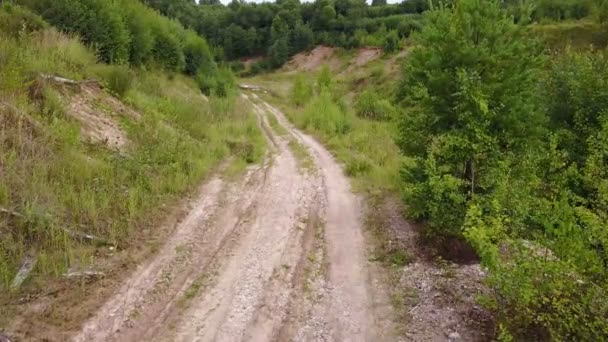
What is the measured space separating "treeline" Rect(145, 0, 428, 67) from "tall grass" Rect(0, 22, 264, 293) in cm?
5051

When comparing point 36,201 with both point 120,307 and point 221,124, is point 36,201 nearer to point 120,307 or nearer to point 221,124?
point 120,307

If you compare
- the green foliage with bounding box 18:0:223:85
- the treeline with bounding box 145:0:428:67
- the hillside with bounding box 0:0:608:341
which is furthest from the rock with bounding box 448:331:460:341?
the treeline with bounding box 145:0:428:67

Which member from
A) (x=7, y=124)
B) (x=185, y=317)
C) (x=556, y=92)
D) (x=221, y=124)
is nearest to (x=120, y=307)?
(x=185, y=317)

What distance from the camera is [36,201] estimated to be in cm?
589

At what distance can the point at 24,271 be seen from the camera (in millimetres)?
5008

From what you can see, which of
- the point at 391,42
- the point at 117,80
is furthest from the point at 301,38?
the point at 117,80

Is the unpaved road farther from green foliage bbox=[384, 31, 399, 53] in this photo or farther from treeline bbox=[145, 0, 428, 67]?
treeline bbox=[145, 0, 428, 67]

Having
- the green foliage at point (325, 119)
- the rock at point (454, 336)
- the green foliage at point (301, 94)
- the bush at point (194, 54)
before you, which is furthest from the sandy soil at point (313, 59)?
the rock at point (454, 336)

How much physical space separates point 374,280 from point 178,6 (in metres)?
76.6

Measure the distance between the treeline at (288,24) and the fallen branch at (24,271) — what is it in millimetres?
57018

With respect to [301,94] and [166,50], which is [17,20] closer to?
[166,50]

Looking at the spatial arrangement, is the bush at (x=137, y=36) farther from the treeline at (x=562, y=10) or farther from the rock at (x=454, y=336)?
the treeline at (x=562, y=10)

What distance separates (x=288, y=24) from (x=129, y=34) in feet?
194

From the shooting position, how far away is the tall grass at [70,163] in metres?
5.57
